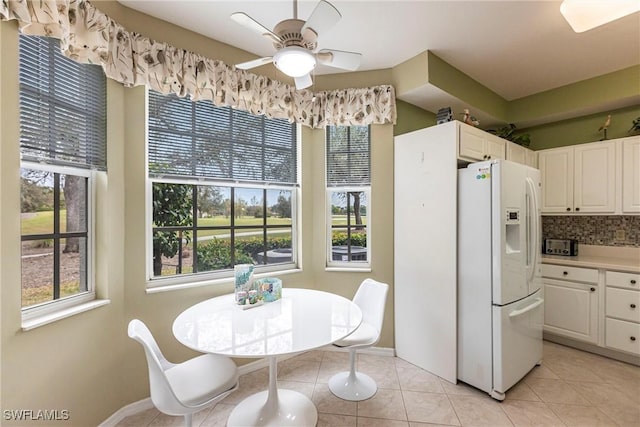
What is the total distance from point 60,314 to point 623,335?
4392 millimetres

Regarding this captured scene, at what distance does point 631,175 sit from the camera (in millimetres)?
2635

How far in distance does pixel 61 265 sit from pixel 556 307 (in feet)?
14.2

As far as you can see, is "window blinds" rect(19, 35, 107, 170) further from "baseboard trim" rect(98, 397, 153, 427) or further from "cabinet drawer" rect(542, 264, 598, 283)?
"cabinet drawer" rect(542, 264, 598, 283)

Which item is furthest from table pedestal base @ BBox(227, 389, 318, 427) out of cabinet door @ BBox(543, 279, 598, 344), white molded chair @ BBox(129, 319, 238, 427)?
cabinet door @ BBox(543, 279, 598, 344)

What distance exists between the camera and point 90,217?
175cm

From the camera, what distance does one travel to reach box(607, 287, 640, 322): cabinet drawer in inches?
93.4

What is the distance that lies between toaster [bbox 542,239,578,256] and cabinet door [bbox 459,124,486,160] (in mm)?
1719

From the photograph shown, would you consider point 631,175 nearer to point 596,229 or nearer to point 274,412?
point 596,229

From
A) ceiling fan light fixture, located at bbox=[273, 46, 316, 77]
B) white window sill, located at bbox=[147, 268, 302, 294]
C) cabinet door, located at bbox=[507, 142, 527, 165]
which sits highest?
ceiling fan light fixture, located at bbox=[273, 46, 316, 77]

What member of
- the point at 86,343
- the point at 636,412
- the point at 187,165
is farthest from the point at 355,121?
the point at 636,412

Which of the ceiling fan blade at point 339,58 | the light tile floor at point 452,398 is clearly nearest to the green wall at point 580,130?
the light tile floor at point 452,398

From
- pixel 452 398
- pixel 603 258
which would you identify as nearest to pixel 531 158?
pixel 603 258

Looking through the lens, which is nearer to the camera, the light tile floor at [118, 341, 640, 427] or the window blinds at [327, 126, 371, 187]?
the light tile floor at [118, 341, 640, 427]

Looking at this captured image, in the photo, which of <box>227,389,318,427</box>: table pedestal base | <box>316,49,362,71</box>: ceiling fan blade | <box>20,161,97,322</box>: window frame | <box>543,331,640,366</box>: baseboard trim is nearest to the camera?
<box>20,161,97,322</box>: window frame
